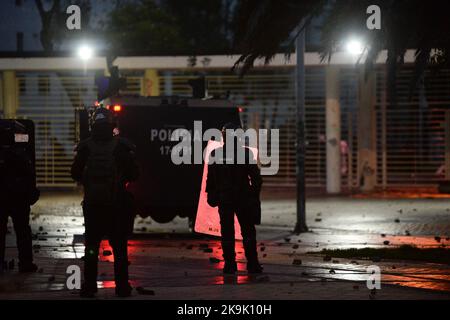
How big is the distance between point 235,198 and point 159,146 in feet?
23.2

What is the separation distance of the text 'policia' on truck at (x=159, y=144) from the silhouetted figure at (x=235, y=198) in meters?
6.58

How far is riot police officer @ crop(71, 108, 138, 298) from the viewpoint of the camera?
12.1m

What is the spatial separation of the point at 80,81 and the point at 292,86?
7.23 meters

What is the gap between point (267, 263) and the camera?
1586 cm

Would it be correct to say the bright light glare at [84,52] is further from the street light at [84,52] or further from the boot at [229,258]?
the boot at [229,258]

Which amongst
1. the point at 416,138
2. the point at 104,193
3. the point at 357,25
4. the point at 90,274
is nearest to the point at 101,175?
the point at 104,193

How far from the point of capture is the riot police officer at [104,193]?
1208 centimetres

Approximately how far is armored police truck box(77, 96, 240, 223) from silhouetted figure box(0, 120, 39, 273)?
6.36 m

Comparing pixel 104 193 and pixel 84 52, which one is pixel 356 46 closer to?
pixel 104 193

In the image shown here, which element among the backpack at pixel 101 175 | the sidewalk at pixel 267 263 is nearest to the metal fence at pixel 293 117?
the sidewalk at pixel 267 263

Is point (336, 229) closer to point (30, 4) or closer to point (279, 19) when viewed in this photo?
point (279, 19)

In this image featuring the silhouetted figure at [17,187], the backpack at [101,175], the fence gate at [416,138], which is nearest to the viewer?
the backpack at [101,175]

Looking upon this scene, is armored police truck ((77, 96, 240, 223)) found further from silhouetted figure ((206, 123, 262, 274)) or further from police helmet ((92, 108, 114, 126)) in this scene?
police helmet ((92, 108, 114, 126))
